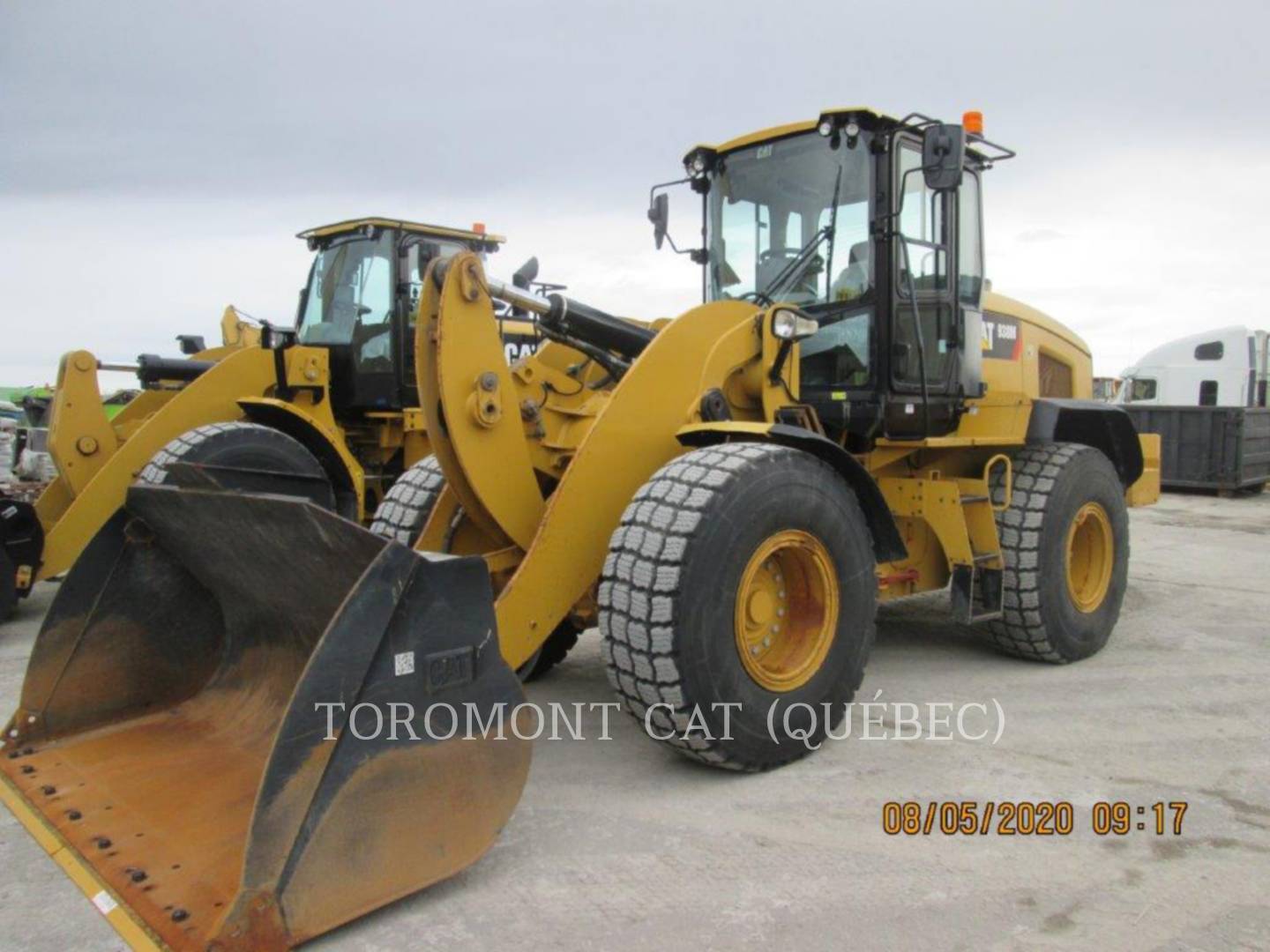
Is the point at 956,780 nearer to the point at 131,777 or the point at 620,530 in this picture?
the point at 620,530

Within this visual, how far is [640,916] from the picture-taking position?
2646 mm

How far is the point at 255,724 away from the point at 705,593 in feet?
5.30

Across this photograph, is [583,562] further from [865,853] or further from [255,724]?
[865,853]

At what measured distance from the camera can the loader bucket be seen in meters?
2.43

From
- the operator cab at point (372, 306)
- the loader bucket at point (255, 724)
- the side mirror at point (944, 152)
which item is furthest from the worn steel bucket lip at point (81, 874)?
the operator cab at point (372, 306)

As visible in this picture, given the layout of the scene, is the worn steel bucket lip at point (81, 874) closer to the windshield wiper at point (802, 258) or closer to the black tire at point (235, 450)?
the black tire at point (235, 450)

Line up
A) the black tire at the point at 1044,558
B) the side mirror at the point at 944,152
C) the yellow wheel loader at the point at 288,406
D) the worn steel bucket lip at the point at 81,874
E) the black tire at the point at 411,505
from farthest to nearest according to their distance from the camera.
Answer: the yellow wheel loader at the point at 288,406, the black tire at the point at 1044,558, the black tire at the point at 411,505, the side mirror at the point at 944,152, the worn steel bucket lip at the point at 81,874

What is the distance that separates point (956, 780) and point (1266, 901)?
1.02 metres

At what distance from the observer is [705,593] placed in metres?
3.29

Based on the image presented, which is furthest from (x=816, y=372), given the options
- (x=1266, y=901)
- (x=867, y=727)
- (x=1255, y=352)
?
(x=1255, y=352)

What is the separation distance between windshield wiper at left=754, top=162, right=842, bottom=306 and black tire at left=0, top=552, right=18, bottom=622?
4940 millimetres

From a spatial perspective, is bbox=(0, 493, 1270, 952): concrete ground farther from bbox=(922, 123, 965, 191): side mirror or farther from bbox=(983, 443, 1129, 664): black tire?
bbox=(922, 123, 965, 191): side mirror

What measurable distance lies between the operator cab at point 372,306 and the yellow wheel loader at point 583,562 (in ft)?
11.5

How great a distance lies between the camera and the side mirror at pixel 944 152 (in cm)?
404
